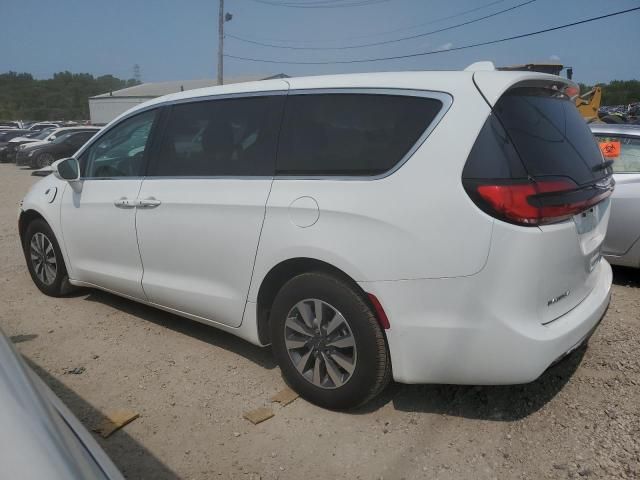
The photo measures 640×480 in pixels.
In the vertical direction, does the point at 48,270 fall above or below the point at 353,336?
below

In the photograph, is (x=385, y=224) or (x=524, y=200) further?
(x=385, y=224)

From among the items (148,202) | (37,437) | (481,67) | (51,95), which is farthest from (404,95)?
(51,95)

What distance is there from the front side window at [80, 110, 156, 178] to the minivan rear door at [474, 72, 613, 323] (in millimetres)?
2499

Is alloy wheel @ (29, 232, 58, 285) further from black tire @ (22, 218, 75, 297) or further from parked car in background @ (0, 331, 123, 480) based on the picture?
parked car in background @ (0, 331, 123, 480)

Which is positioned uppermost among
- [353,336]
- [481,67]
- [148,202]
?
[481,67]

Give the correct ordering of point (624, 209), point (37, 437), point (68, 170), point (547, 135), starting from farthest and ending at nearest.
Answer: point (624, 209) → point (68, 170) → point (547, 135) → point (37, 437)

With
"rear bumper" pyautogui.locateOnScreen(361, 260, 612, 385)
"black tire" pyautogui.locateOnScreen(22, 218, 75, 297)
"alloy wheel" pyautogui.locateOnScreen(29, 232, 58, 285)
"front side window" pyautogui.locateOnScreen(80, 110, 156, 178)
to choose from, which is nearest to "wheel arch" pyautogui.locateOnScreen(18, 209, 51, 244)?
"black tire" pyautogui.locateOnScreen(22, 218, 75, 297)

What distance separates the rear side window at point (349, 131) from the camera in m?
2.63

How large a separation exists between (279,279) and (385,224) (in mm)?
825

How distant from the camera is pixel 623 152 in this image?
5.11m

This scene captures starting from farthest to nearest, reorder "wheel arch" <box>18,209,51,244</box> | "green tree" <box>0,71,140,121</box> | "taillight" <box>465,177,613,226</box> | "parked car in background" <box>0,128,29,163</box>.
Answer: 1. "green tree" <box>0,71,140,121</box>
2. "parked car in background" <box>0,128,29,163</box>
3. "wheel arch" <box>18,209,51,244</box>
4. "taillight" <box>465,177,613,226</box>

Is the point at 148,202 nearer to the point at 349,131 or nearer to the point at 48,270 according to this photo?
the point at 349,131

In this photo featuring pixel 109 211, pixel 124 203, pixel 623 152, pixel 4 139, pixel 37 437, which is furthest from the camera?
pixel 4 139

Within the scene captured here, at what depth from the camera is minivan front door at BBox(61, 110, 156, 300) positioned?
12.7 ft
